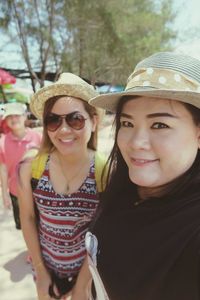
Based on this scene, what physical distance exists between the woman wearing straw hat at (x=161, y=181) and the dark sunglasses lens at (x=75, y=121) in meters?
0.46

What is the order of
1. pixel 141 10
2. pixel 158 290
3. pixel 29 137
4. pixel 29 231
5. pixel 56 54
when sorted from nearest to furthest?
pixel 158 290, pixel 29 231, pixel 29 137, pixel 56 54, pixel 141 10

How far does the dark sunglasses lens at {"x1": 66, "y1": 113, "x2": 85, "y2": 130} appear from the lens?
58.5 inches

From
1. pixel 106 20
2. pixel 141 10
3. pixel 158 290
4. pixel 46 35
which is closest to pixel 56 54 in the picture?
pixel 46 35

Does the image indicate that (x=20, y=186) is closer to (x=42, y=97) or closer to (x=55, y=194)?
(x=55, y=194)

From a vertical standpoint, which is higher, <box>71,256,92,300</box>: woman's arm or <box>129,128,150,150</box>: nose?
<box>129,128,150,150</box>: nose

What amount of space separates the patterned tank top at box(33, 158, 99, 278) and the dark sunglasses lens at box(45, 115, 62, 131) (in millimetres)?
186

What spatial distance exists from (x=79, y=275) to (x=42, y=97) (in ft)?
2.88

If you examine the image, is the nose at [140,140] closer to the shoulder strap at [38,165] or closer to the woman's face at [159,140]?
the woman's face at [159,140]

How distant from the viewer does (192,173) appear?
0.96 meters

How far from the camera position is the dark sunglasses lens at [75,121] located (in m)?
1.49

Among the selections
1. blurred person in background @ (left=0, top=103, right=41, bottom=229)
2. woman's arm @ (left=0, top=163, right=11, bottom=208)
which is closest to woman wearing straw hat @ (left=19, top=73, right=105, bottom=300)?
blurred person in background @ (left=0, top=103, right=41, bottom=229)

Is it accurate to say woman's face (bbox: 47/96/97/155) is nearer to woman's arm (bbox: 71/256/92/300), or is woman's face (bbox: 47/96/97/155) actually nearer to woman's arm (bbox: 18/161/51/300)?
woman's arm (bbox: 18/161/51/300)

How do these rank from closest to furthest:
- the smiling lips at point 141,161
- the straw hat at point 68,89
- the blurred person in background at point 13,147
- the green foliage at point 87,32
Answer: the smiling lips at point 141,161 < the straw hat at point 68,89 < the blurred person in background at point 13,147 < the green foliage at point 87,32

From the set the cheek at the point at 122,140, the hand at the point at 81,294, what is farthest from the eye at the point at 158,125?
the hand at the point at 81,294
